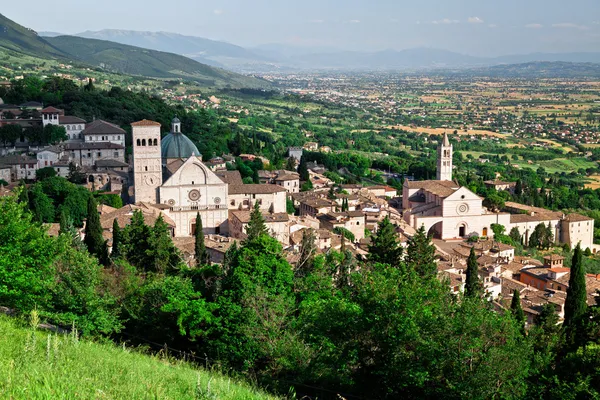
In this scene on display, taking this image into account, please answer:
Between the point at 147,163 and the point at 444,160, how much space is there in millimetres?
27035

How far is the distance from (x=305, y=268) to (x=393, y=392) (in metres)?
9.26

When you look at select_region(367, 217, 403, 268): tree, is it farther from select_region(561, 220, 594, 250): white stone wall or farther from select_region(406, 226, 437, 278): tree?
select_region(561, 220, 594, 250): white stone wall

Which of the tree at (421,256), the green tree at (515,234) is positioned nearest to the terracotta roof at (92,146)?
the green tree at (515,234)

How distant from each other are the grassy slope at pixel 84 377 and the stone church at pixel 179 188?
3305 cm

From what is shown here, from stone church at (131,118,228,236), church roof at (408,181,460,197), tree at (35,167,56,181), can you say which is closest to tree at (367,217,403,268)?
stone church at (131,118,228,236)

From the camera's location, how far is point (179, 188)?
146 ft

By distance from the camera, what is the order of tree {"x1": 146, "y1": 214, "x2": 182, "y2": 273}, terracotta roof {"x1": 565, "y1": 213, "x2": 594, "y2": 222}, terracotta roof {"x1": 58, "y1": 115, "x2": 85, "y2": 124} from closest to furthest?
tree {"x1": 146, "y1": 214, "x2": 182, "y2": 273} → terracotta roof {"x1": 565, "y1": 213, "x2": 594, "y2": 222} → terracotta roof {"x1": 58, "y1": 115, "x2": 85, "y2": 124}

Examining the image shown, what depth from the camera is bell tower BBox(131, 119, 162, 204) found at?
4512 centimetres

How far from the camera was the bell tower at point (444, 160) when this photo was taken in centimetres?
6110

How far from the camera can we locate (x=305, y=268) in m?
23.8

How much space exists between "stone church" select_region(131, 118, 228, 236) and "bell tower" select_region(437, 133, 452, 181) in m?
23.3

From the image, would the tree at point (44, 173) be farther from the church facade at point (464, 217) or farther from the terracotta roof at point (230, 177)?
the church facade at point (464, 217)

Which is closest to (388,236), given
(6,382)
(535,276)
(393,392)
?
(535,276)

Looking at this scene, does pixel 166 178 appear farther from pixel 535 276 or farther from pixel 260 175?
pixel 535 276
